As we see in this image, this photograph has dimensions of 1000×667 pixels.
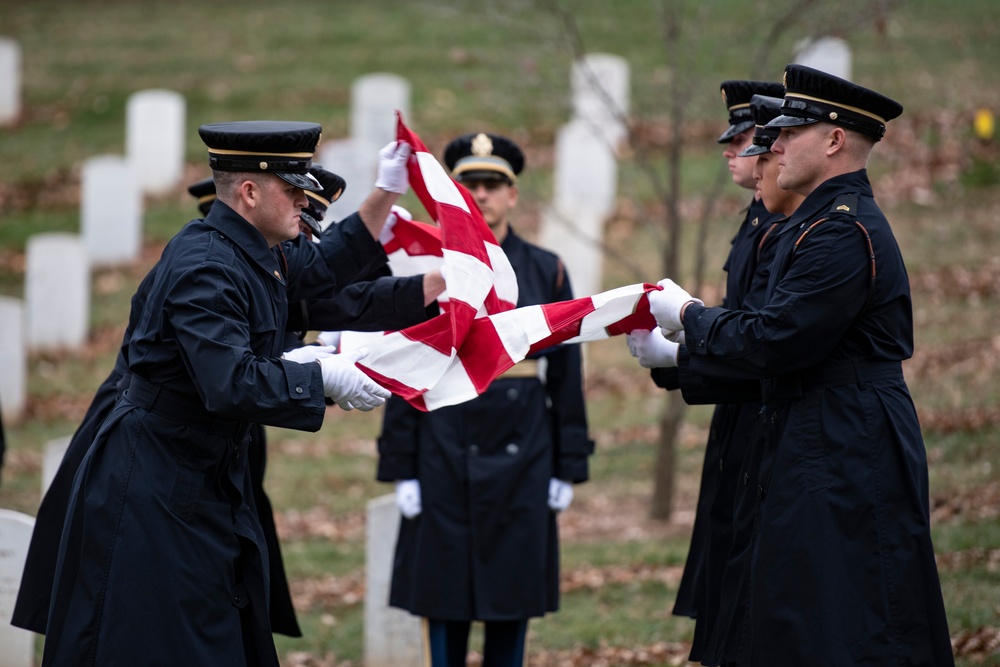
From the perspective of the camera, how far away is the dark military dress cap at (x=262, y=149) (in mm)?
4156

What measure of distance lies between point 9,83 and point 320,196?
647 inches

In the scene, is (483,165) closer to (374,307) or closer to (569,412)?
(374,307)

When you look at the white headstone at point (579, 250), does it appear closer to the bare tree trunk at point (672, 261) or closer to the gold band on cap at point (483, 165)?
the bare tree trunk at point (672, 261)

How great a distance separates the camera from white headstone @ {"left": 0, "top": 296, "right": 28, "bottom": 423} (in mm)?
11570

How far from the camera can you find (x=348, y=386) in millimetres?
4195

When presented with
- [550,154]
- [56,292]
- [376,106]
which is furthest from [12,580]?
[550,154]

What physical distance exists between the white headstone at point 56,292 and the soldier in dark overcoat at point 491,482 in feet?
27.7

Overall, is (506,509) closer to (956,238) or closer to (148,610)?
(148,610)

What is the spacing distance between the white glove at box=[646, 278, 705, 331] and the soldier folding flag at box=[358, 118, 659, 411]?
8.4 inches

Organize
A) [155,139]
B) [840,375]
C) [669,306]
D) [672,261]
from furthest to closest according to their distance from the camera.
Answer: [155,139]
[672,261]
[669,306]
[840,375]

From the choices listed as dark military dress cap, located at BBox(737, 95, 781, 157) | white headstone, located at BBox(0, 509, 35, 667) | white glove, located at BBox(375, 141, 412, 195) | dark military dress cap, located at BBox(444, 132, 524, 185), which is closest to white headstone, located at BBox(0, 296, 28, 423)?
white headstone, located at BBox(0, 509, 35, 667)

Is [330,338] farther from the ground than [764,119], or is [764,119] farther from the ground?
[764,119]

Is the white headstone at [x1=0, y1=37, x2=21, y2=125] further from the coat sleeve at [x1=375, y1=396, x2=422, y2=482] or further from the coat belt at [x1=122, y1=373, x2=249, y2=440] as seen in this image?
the coat belt at [x1=122, y1=373, x2=249, y2=440]

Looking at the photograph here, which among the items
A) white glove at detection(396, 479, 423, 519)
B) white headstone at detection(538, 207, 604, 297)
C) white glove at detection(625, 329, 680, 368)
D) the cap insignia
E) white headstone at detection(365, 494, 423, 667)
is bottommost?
white headstone at detection(365, 494, 423, 667)
